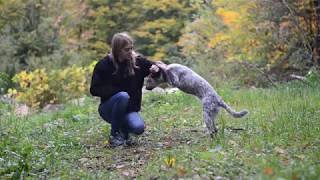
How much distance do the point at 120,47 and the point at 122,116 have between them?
2.90 feet

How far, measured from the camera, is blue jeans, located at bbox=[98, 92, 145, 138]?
661 cm

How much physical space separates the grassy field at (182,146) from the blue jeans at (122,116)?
0.25 meters

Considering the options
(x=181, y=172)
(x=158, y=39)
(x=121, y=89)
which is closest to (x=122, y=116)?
(x=121, y=89)

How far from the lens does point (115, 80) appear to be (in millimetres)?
6805

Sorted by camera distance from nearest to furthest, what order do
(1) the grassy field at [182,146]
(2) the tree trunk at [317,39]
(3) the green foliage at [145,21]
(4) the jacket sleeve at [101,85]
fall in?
1. (1) the grassy field at [182,146]
2. (4) the jacket sleeve at [101,85]
3. (2) the tree trunk at [317,39]
4. (3) the green foliage at [145,21]

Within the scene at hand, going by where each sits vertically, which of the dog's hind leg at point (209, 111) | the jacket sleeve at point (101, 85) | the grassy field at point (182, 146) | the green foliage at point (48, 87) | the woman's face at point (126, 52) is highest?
the woman's face at point (126, 52)

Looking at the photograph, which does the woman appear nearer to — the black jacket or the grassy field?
the black jacket

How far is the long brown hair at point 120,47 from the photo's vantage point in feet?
21.2

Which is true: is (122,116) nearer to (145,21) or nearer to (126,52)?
(126,52)

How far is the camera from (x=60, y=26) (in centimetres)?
2011

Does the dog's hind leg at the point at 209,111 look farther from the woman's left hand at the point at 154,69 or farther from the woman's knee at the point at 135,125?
the woman's knee at the point at 135,125

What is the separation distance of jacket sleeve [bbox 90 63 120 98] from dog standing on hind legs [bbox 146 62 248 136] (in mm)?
563

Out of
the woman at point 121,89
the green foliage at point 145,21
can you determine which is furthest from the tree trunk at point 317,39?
the green foliage at point 145,21

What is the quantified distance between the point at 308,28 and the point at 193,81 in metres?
7.73
